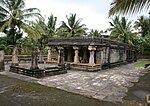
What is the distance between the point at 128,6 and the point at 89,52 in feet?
49.5

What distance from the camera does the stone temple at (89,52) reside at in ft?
55.8

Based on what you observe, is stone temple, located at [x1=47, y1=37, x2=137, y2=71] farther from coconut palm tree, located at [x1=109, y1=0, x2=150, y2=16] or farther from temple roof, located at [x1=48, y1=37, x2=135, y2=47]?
coconut palm tree, located at [x1=109, y1=0, x2=150, y2=16]

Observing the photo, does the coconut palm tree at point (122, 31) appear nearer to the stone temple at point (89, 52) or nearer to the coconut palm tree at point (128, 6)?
the stone temple at point (89, 52)

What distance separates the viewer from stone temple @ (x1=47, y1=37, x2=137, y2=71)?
17000 millimetres

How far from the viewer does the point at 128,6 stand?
15.1 ft

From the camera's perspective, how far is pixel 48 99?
23.7 feet

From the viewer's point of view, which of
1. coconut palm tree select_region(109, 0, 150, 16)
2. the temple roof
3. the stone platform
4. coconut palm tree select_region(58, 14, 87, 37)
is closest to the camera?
coconut palm tree select_region(109, 0, 150, 16)

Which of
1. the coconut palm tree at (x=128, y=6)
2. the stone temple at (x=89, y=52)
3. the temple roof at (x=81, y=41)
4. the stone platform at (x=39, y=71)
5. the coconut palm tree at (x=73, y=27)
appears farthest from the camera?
the coconut palm tree at (x=73, y=27)

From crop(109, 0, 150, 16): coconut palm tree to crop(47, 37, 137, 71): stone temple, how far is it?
1030 cm

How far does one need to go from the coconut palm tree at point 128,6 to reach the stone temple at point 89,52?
33.8 ft

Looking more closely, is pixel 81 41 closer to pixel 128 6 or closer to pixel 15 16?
pixel 15 16

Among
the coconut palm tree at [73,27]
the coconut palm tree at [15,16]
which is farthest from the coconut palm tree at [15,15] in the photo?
the coconut palm tree at [73,27]

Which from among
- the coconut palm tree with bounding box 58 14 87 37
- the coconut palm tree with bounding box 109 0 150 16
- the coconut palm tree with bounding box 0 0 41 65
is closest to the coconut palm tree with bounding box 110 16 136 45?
the coconut palm tree with bounding box 58 14 87 37

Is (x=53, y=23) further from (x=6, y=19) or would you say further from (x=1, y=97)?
(x=1, y=97)
